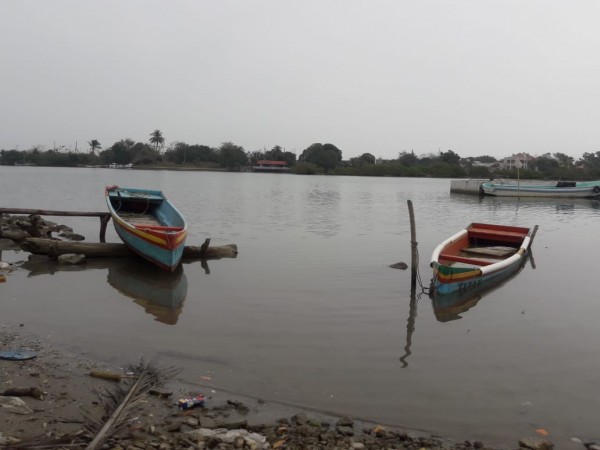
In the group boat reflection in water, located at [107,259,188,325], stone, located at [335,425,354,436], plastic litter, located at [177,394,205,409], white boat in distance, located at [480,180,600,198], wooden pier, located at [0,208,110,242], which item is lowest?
boat reflection in water, located at [107,259,188,325]

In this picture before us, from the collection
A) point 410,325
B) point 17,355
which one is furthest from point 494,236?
point 17,355

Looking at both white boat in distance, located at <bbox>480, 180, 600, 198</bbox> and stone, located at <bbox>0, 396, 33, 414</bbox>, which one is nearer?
stone, located at <bbox>0, 396, 33, 414</bbox>

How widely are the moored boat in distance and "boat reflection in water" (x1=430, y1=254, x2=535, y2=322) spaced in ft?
0.33

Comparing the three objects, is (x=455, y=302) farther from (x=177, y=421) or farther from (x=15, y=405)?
(x=15, y=405)

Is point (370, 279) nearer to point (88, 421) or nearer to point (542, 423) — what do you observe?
point (542, 423)

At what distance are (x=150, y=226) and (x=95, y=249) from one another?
64.6 inches

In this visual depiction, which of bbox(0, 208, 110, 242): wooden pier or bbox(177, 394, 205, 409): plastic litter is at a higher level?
bbox(0, 208, 110, 242): wooden pier

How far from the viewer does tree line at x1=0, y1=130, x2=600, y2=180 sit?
378ft

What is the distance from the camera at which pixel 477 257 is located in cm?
1427

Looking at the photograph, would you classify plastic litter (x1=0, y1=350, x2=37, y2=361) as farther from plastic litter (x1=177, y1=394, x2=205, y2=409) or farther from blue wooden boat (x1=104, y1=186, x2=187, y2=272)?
blue wooden boat (x1=104, y1=186, x2=187, y2=272)

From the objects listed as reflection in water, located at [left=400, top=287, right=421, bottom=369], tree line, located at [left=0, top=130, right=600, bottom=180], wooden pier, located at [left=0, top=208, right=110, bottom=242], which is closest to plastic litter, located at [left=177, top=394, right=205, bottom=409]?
reflection in water, located at [left=400, top=287, right=421, bottom=369]

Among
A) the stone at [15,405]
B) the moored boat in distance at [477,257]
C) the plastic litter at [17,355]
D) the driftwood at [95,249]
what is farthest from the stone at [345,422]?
the driftwood at [95,249]

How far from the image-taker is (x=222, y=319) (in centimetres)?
945

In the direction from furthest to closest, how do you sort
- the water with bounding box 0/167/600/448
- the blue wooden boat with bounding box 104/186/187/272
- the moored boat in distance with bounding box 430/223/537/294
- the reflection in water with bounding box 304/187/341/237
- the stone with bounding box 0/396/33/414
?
the reflection in water with bounding box 304/187/341/237
the blue wooden boat with bounding box 104/186/187/272
the moored boat in distance with bounding box 430/223/537/294
the water with bounding box 0/167/600/448
the stone with bounding box 0/396/33/414
